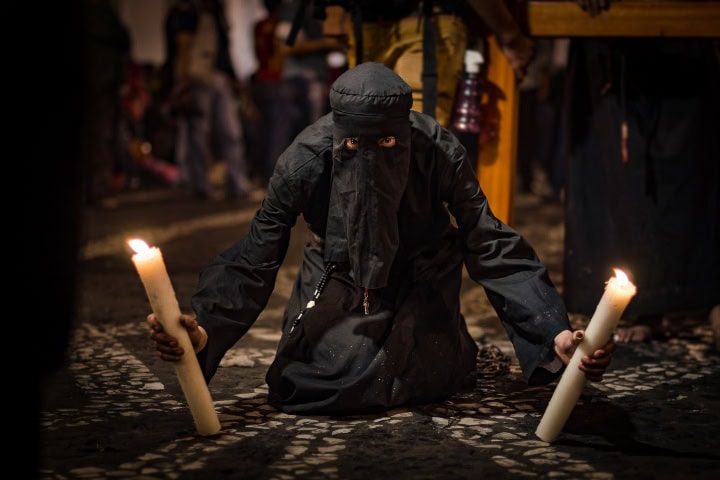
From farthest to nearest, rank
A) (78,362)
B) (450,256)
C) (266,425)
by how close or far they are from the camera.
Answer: (78,362)
(450,256)
(266,425)

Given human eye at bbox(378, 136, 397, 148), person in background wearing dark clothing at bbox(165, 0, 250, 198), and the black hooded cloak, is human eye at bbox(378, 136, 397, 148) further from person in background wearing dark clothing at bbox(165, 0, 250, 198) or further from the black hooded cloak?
person in background wearing dark clothing at bbox(165, 0, 250, 198)

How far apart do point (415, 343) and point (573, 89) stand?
172cm

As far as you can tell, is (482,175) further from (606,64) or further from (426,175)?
(426,175)

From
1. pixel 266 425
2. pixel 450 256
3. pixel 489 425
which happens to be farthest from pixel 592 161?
pixel 266 425

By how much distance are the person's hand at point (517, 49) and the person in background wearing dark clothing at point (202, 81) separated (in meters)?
5.28

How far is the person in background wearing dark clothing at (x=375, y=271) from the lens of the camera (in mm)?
3436

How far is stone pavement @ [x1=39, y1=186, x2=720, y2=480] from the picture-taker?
3.12m

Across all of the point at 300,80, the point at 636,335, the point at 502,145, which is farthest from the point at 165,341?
the point at 300,80

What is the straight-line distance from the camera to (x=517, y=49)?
183 inches

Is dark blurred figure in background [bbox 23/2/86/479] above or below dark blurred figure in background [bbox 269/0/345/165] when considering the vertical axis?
below

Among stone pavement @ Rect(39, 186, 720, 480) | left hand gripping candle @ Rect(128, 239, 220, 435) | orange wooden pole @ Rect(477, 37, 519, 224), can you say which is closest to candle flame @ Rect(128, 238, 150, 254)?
left hand gripping candle @ Rect(128, 239, 220, 435)

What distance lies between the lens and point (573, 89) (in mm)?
4852

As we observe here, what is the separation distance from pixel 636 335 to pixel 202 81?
6.04 meters

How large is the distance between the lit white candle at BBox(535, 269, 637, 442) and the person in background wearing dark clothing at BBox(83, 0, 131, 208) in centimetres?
573
